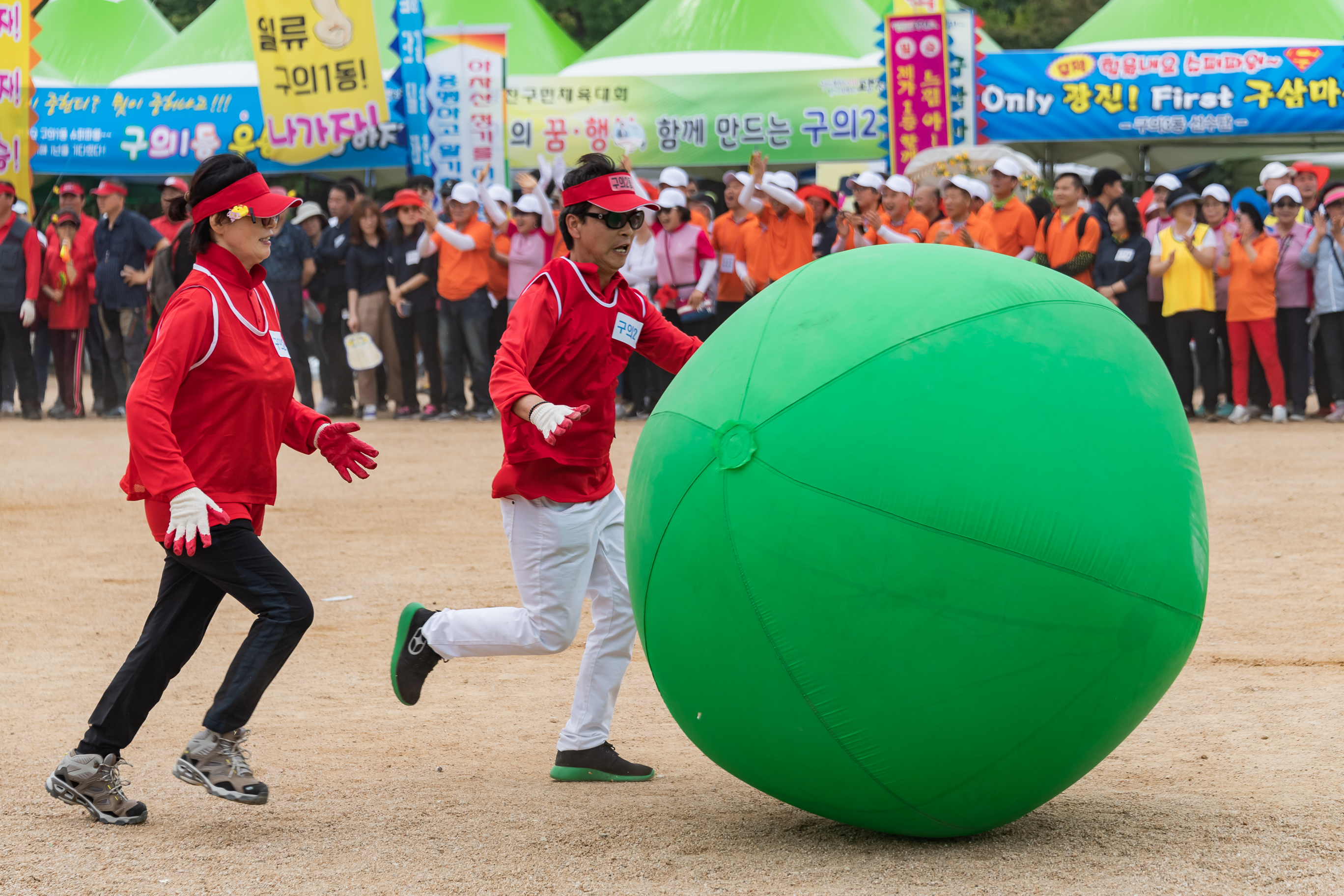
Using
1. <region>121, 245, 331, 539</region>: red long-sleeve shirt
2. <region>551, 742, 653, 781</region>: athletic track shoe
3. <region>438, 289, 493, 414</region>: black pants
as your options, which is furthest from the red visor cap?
<region>438, 289, 493, 414</region>: black pants

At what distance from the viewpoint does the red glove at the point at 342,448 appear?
5016mm

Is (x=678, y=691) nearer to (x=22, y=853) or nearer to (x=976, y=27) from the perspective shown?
(x=22, y=853)

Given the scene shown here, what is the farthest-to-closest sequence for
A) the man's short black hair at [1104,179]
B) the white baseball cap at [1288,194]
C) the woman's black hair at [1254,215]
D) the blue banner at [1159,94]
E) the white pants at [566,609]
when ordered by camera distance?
the blue banner at [1159,94] < the man's short black hair at [1104,179] < the woman's black hair at [1254,215] < the white baseball cap at [1288,194] < the white pants at [566,609]

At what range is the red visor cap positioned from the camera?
16.5ft

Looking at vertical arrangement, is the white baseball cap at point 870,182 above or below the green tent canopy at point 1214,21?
below

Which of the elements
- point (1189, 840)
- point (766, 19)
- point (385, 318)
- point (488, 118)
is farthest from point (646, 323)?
point (766, 19)

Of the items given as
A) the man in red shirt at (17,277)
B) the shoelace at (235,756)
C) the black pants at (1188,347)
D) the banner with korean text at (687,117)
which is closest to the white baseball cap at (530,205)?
the man in red shirt at (17,277)

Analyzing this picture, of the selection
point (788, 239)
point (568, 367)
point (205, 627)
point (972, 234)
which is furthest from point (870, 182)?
point (205, 627)

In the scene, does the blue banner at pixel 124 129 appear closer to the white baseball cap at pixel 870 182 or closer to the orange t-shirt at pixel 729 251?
the orange t-shirt at pixel 729 251

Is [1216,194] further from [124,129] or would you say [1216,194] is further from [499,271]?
[124,129]

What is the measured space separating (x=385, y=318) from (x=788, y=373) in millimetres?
12791

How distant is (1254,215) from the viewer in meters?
14.4

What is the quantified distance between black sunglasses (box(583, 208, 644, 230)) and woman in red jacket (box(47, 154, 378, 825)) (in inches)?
39.6

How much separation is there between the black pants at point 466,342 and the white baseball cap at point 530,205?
3.43 ft
